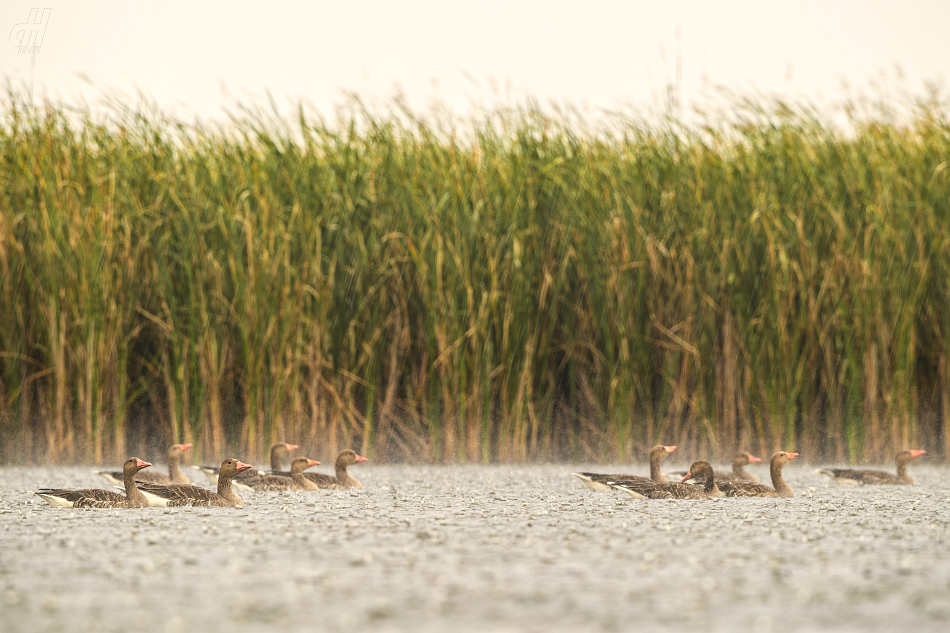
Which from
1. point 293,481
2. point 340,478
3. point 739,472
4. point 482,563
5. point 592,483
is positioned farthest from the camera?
point 739,472

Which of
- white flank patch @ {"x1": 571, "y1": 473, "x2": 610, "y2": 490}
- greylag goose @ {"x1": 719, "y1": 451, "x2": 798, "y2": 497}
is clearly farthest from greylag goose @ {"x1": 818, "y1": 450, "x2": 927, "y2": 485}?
white flank patch @ {"x1": 571, "y1": 473, "x2": 610, "y2": 490}

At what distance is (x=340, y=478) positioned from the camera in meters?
8.37

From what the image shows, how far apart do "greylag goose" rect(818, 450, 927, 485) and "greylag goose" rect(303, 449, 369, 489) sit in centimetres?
321

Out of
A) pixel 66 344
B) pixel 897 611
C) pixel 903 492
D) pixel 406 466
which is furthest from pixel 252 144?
pixel 897 611

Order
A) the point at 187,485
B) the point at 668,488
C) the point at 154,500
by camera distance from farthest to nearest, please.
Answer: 1. the point at 668,488
2. the point at 187,485
3. the point at 154,500

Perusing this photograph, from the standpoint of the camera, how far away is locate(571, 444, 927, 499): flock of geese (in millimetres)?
7707

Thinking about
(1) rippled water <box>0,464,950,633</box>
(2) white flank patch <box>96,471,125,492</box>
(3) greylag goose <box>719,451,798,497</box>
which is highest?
(2) white flank patch <box>96,471,125,492</box>

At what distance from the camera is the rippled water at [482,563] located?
4.18 m

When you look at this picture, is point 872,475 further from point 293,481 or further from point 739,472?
point 293,481

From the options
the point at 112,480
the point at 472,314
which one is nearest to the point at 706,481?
the point at 472,314

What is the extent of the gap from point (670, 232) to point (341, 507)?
11.8 feet

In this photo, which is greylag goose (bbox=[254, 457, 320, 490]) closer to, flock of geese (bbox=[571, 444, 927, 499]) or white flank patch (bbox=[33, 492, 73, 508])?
white flank patch (bbox=[33, 492, 73, 508])

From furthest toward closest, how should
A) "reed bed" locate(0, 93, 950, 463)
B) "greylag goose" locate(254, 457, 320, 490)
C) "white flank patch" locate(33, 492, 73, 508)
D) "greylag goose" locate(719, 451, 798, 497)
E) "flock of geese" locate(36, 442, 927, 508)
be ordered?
"reed bed" locate(0, 93, 950, 463) < "greylag goose" locate(254, 457, 320, 490) < "greylag goose" locate(719, 451, 798, 497) < "flock of geese" locate(36, 442, 927, 508) < "white flank patch" locate(33, 492, 73, 508)

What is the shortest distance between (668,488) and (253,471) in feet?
9.04
